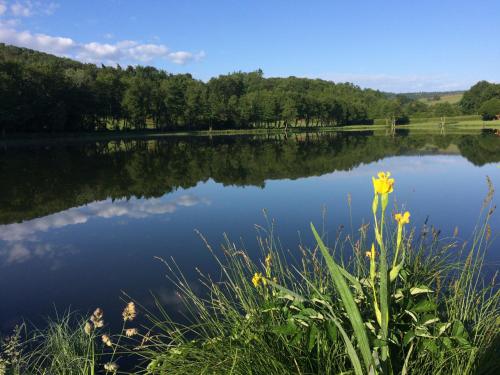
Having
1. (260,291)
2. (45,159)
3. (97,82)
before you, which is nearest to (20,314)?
(260,291)

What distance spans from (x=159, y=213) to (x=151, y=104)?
62.3 meters

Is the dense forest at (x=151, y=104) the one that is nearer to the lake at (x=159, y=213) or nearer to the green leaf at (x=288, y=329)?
the lake at (x=159, y=213)

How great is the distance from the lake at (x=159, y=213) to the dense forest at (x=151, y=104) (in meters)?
33.2

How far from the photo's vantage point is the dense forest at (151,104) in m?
54.8

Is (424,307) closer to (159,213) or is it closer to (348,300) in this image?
(348,300)

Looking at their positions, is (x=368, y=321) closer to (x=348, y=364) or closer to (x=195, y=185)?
(x=348, y=364)

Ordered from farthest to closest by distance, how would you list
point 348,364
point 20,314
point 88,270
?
point 88,270, point 20,314, point 348,364

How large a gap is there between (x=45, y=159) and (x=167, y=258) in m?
26.8

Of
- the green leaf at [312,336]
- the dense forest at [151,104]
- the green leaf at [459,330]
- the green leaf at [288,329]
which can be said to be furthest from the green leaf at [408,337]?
the dense forest at [151,104]

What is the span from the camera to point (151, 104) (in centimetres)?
7219

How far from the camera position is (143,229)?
38.6 feet

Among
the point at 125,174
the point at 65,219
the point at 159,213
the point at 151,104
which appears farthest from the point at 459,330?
the point at 151,104

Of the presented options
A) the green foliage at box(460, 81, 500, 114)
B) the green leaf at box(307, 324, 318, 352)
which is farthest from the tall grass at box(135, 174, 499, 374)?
the green foliage at box(460, 81, 500, 114)

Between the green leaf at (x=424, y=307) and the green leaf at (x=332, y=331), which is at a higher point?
the green leaf at (x=424, y=307)
